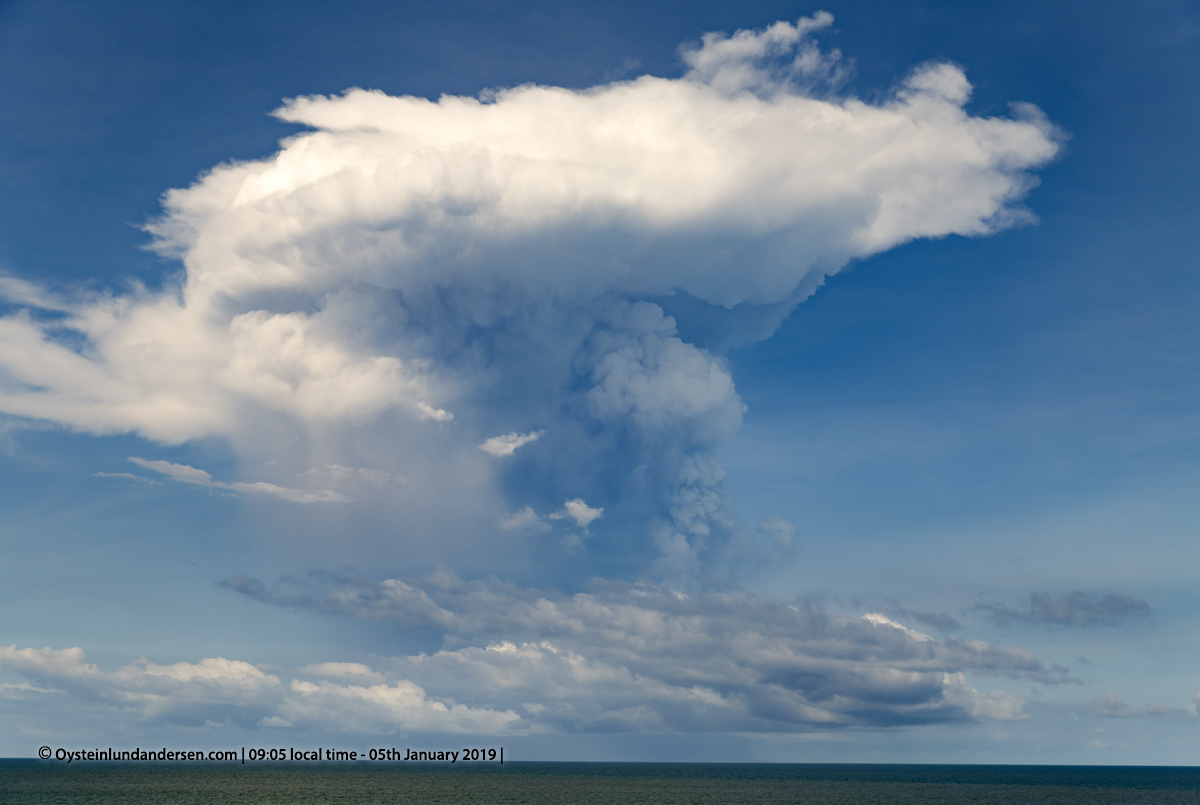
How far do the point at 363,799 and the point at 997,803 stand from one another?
13903 centimetres

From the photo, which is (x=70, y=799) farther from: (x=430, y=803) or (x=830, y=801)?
(x=830, y=801)

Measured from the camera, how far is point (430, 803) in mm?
174000

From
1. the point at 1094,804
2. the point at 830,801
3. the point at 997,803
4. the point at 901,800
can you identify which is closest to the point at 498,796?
the point at 830,801

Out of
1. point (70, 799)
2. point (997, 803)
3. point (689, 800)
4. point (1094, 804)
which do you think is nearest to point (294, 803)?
point (70, 799)

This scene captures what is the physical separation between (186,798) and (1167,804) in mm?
208077

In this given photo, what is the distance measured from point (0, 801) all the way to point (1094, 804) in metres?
229

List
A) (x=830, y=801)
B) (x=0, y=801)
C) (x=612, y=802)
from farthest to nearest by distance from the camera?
(x=830, y=801)
(x=612, y=802)
(x=0, y=801)

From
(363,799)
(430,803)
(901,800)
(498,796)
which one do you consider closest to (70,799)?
(363,799)

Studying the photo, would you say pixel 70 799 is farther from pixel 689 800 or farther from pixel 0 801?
pixel 689 800

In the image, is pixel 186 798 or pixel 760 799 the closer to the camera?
pixel 186 798

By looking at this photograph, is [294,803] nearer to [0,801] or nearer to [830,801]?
[0,801]

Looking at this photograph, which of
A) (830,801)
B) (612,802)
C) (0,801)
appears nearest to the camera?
(0,801)

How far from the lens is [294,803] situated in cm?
17575

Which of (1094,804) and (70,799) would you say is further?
(1094,804)
